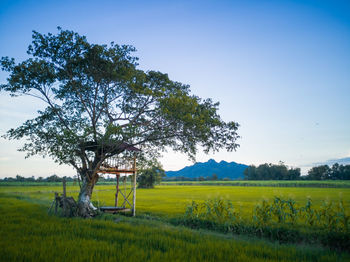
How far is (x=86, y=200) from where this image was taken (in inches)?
611

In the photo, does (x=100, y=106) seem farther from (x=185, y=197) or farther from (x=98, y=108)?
(x=185, y=197)

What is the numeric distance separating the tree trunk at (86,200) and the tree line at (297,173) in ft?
462

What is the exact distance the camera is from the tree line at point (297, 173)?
12644cm

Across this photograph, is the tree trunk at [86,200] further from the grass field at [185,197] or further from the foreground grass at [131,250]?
the foreground grass at [131,250]

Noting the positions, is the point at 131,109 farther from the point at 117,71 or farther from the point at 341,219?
the point at 341,219

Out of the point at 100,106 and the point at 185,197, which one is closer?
the point at 100,106

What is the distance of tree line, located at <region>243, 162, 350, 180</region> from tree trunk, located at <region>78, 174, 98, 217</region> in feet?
462

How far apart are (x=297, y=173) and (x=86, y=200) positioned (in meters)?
144

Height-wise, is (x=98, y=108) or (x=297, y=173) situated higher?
(x=98, y=108)

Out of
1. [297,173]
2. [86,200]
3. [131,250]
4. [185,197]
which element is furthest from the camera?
[297,173]

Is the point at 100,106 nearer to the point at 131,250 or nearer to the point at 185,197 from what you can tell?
the point at 131,250

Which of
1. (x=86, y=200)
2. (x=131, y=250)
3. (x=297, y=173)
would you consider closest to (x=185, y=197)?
(x=86, y=200)

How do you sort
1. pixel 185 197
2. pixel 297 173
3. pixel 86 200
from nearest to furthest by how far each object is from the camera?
pixel 86 200 → pixel 185 197 → pixel 297 173

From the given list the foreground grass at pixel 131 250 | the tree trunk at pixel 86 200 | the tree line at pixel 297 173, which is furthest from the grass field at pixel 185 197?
the tree line at pixel 297 173
